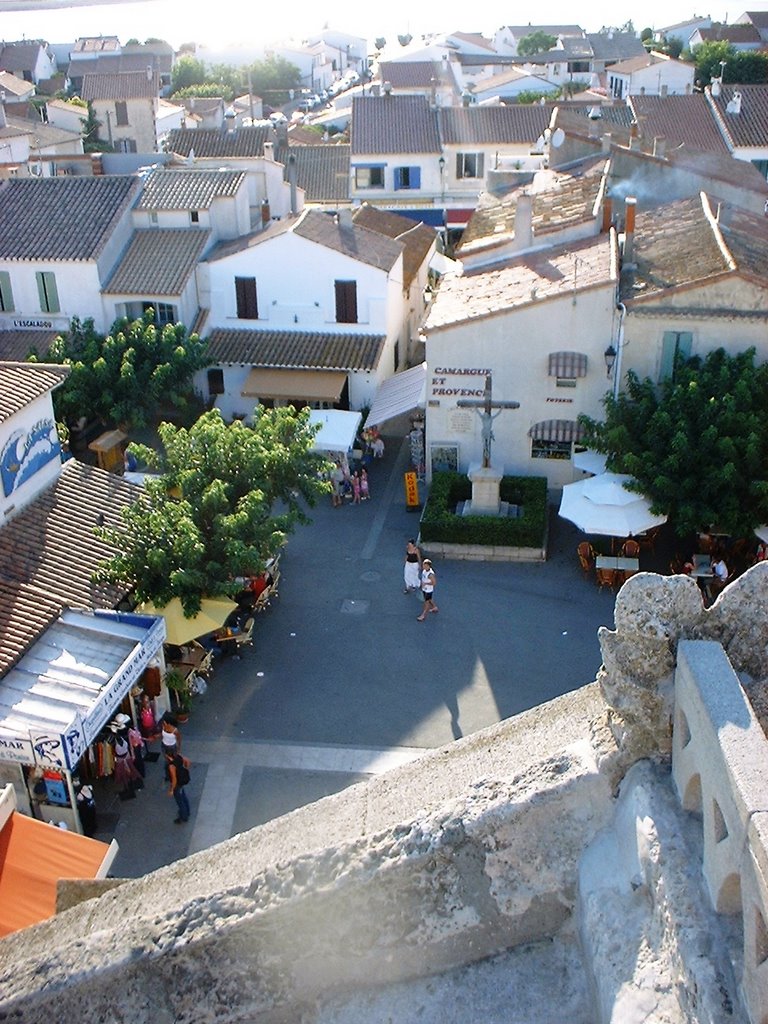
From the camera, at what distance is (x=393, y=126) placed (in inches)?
1948

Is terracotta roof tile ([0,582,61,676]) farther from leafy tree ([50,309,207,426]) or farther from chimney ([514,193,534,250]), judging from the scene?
chimney ([514,193,534,250])

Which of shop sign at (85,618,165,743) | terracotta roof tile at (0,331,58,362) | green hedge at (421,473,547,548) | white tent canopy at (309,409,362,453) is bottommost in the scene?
green hedge at (421,473,547,548)

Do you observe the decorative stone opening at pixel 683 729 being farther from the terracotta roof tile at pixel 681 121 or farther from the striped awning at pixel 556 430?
the terracotta roof tile at pixel 681 121

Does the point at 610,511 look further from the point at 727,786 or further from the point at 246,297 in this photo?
the point at 727,786

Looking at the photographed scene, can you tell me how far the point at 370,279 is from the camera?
30.8 metres

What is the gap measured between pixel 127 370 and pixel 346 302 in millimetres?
7210

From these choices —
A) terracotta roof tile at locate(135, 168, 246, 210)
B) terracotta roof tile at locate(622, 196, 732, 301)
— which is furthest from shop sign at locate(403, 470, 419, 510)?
terracotta roof tile at locate(135, 168, 246, 210)

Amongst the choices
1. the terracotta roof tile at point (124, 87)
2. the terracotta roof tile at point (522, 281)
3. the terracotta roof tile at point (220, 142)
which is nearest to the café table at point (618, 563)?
the terracotta roof tile at point (522, 281)

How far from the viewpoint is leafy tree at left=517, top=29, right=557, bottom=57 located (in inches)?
4345

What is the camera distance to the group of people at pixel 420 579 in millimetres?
21828

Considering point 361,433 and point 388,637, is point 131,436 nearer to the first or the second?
point 361,433

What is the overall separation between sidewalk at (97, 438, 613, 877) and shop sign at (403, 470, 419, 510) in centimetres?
113

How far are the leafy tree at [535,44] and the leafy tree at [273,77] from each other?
25.5 m

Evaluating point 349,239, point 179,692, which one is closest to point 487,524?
point 179,692
